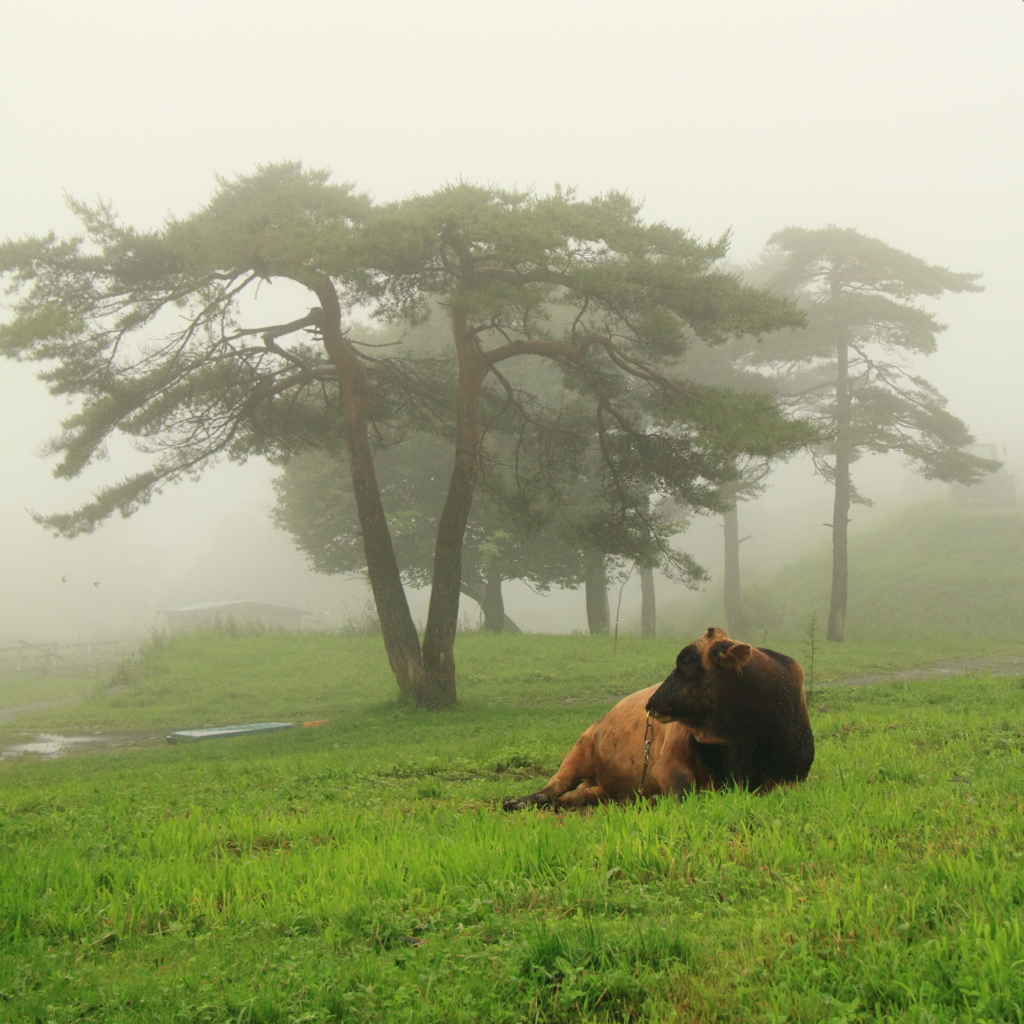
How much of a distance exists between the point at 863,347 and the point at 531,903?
33.4 metres

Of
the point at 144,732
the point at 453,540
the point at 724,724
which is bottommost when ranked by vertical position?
the point at 144,732

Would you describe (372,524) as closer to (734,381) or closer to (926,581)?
(734,381)

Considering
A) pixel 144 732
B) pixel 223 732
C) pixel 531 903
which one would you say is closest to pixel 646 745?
pixel 531 903

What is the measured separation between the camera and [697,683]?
593cm

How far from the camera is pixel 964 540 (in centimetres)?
4244

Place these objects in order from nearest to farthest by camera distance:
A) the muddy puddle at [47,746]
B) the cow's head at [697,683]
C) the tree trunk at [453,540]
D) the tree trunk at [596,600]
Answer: the cow's head at [697,683], the muddy puddle at [47,746], the tree trunk at [453,540], the tree trunk at [596,600]

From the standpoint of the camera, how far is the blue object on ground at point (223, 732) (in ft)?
51.7

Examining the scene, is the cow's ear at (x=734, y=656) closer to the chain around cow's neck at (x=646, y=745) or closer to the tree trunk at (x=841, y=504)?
the chain around cow's neck at (x=646, y=745)

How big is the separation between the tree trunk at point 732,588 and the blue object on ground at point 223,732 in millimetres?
24650

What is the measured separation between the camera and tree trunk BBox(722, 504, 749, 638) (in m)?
38.4

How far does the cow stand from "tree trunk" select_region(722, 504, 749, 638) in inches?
1257

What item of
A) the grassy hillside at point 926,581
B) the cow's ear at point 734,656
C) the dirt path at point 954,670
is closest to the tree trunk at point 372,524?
the dirt path at point 954,670

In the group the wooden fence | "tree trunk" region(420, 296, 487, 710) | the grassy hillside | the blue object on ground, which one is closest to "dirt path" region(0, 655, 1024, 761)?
the blue object on ground

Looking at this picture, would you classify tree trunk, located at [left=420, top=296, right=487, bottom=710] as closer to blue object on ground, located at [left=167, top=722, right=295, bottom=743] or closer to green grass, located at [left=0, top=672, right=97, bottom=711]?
blue object on ground, located at [left=167, top=722, right=295, bottom=743]
